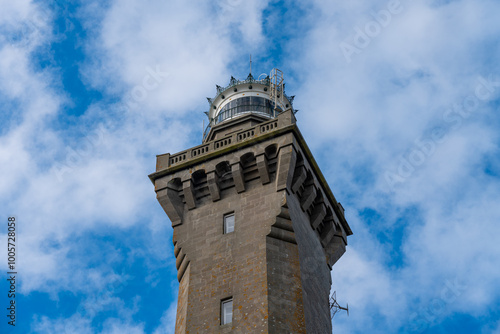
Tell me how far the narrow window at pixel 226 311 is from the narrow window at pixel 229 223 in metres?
4.52

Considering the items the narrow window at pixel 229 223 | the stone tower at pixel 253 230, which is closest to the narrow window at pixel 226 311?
the stone tower at pixel 253 230

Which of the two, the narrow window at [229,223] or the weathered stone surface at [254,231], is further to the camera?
the narrow window at [229,223]

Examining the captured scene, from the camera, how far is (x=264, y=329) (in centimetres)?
3641

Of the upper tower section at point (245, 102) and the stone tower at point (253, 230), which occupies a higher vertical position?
the upper tower section at point (245, 102)

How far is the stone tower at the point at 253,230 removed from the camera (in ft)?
125

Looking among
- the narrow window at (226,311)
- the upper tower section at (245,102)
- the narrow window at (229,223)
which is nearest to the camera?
the narrow window at (226,311)

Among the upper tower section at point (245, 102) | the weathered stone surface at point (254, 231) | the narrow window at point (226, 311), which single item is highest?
the upper tower section at point (245, 102)

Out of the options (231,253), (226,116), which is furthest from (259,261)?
(226,116)

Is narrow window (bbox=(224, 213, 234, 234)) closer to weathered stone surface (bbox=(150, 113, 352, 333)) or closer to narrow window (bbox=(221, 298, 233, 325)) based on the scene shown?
weathered stone surface (bbox=(150, 113, 352, 333))

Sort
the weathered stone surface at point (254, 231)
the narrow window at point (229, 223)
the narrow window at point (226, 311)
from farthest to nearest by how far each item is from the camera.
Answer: the narrow window at point (229, 223) < the weathered stone surface at point (254, 231) < the narrow window at point (226, 311)

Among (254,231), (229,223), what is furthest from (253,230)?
(229,223)

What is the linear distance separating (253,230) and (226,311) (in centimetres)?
474

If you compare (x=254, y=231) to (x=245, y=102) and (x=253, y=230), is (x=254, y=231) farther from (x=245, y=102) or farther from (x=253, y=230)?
(x=245, y=102)

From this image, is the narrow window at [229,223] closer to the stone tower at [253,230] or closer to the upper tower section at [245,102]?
the stone tower at [253,230]
